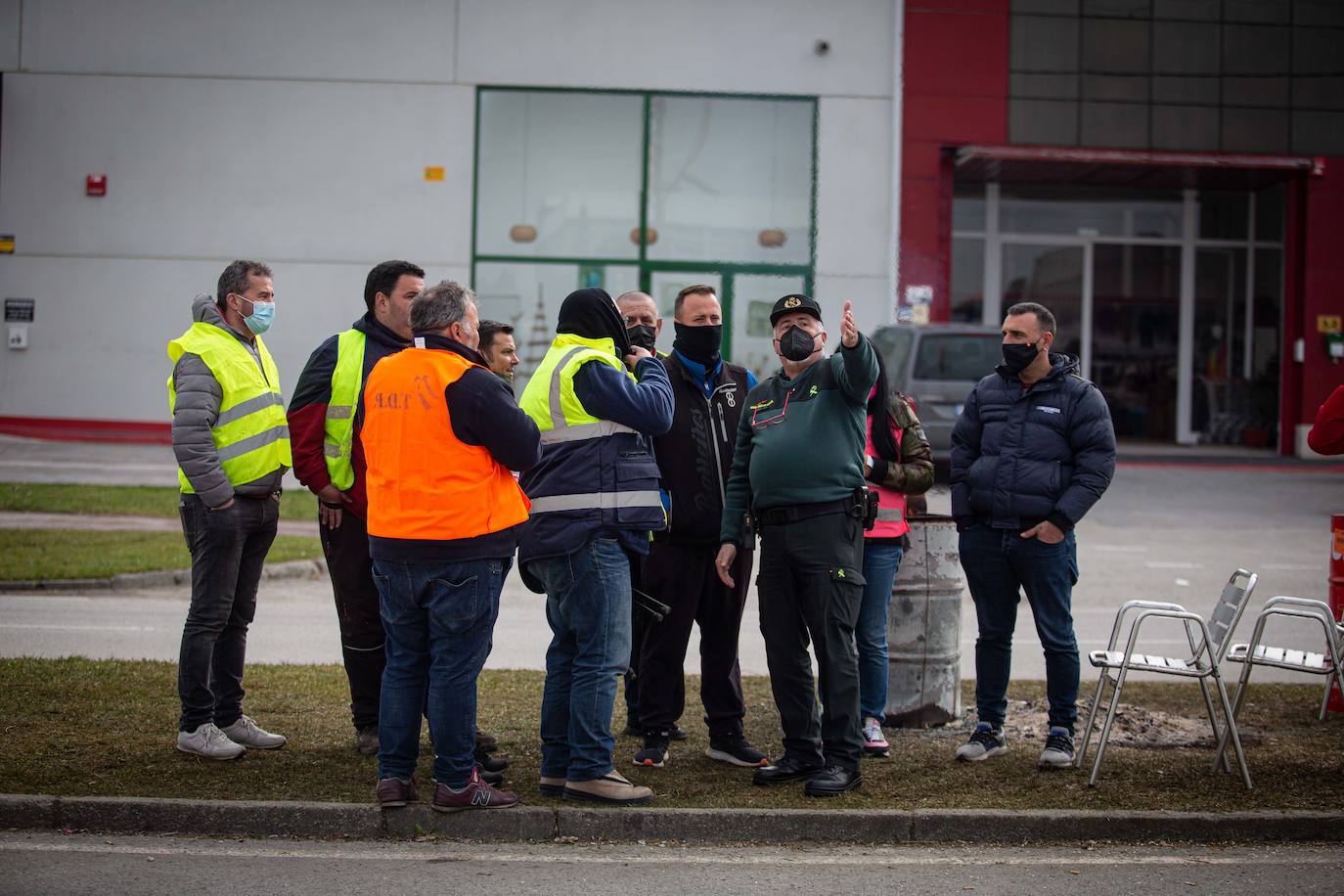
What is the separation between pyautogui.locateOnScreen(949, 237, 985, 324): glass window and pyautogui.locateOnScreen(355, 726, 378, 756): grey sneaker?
20.3m

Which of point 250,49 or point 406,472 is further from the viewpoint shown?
point 250,49

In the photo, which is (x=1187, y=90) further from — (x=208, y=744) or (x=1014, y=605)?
(x=208, y=744)

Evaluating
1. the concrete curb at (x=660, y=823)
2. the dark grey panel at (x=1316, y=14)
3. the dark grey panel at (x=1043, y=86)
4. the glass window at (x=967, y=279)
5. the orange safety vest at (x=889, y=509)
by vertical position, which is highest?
the dark grey panel at (x=1316, y=14)

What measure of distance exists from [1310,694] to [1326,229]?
1792cm

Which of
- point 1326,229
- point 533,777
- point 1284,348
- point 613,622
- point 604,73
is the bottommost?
point 533,777

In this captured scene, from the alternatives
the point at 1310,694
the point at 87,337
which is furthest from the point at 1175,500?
the point at 87,337

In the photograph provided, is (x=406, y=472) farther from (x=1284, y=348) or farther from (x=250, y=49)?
(x=1284, y=348)

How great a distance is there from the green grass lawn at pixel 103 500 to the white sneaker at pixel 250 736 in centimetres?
849

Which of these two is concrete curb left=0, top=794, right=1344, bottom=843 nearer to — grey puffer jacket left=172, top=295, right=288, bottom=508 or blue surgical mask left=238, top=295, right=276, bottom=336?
grey puffer jacket left=172, top=295, right=288, bottom=508

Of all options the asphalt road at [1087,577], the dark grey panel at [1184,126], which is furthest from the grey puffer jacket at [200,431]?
the dark grey panel at [1184,126]

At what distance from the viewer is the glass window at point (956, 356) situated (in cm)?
1675

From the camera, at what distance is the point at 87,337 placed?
21984 millimetres

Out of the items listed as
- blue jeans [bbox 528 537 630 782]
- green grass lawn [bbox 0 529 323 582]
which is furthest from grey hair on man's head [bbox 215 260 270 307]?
green grass lawn [bbox 0 529 323 582]

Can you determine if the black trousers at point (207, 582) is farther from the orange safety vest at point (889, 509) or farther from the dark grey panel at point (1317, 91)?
the dark grey panel at point (1317, 91)
